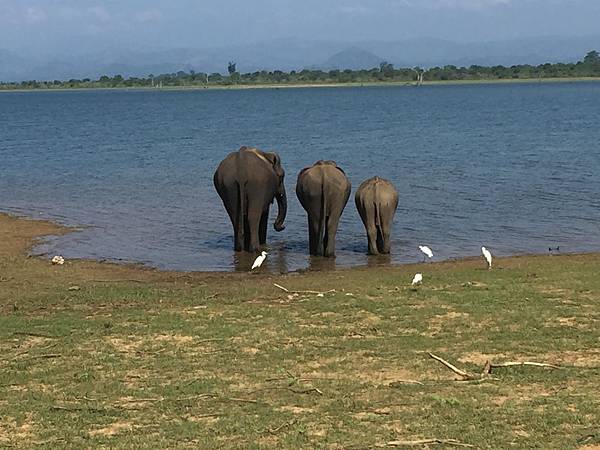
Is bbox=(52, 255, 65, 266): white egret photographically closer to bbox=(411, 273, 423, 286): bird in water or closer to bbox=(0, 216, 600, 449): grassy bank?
bbox=(0, 216, 600, 449): grassy bank

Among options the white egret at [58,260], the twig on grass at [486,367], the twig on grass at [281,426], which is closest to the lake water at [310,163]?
the white egret at [58,260]

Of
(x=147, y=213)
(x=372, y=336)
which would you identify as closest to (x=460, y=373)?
(x=372, y=336)

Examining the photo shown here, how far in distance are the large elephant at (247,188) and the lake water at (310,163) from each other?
1.90ft

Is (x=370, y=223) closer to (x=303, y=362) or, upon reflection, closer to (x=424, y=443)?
(x=303, y=362)

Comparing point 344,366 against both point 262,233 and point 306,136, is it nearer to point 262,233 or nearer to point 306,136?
point 262,233

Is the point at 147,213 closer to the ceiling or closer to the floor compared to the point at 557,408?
closer to the floor

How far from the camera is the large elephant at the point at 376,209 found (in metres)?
21.5

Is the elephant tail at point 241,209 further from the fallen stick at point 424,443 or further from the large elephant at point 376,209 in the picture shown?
the fallen stick at point 424,443

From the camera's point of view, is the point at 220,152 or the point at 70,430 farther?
the point at 220,152

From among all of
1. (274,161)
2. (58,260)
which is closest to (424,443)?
(58,260)

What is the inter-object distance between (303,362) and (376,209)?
1027 cm

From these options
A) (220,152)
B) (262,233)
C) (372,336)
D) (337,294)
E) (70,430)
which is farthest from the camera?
(220,152)

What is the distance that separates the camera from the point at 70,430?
934 centimetres

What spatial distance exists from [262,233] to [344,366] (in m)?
12.1
